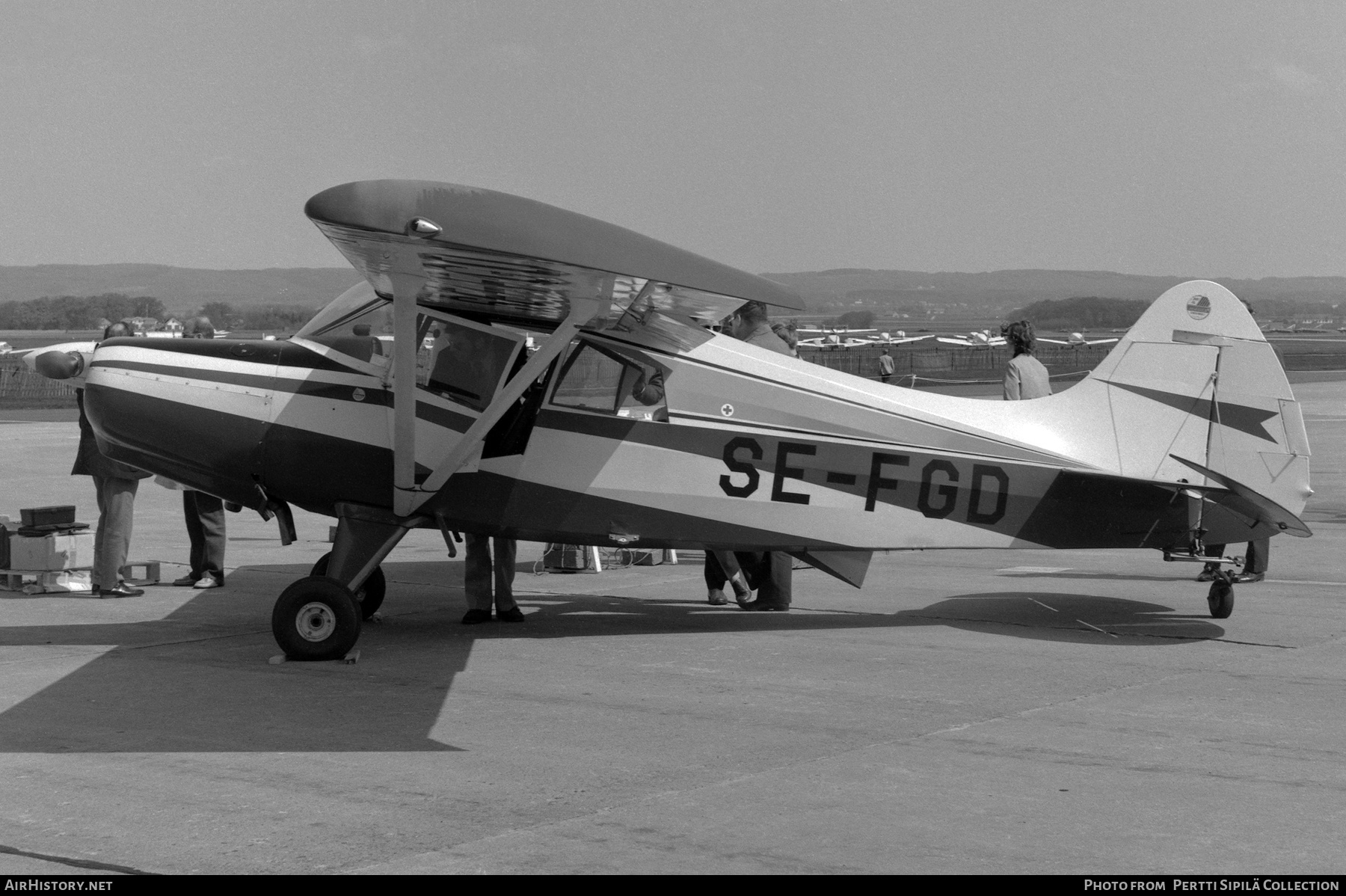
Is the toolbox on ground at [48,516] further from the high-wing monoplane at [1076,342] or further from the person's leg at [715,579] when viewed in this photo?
the high-wing monoplane at [1076,342]

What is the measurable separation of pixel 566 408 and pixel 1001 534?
9.53ft

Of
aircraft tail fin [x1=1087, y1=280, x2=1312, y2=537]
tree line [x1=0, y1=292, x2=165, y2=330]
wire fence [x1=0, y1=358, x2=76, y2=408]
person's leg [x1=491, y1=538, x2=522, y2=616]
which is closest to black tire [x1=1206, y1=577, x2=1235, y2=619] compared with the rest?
aircraft tail fin [x1=1087, y1=280, x2=1312, y2=537]

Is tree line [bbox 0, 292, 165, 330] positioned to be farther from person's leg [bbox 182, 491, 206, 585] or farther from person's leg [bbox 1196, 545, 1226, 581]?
person's leg [bbox 1196, 545, 1226, 581]

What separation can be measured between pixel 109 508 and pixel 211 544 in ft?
3.50

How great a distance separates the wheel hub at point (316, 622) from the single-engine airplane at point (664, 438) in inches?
0.5

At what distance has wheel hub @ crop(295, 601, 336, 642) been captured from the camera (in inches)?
309

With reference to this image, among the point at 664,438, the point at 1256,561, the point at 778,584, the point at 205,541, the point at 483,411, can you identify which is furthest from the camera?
the point at 205,541

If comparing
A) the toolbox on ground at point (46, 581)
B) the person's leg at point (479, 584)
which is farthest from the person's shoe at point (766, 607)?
the toolbox on ground at point (46, 581)

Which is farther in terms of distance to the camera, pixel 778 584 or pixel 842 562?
pixel 778 584

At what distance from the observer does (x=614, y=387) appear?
8.58m

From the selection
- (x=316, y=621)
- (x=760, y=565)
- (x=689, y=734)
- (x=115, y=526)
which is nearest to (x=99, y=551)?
(x=115, y=526)

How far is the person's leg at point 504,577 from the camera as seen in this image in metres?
9.36

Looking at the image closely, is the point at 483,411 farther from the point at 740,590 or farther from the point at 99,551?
the point at 99,551

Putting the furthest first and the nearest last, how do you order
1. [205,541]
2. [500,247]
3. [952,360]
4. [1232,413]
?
[952,360], [205,541], [1232,413], [500,247]
